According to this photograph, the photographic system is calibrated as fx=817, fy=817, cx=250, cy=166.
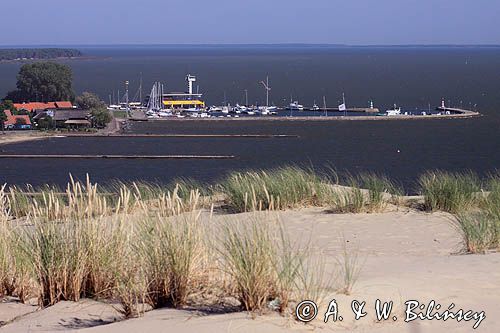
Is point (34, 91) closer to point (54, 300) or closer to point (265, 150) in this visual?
point (265, 150)

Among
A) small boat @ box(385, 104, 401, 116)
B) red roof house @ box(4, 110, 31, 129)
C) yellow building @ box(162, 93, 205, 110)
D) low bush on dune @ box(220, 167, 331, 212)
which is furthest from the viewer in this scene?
yellow building @ box(162, 93, 205, 110)

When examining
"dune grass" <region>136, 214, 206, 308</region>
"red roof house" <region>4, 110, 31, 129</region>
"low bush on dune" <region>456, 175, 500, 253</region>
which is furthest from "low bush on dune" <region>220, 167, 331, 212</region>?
"red roof house" <region>4, 110, 31, 129</region>

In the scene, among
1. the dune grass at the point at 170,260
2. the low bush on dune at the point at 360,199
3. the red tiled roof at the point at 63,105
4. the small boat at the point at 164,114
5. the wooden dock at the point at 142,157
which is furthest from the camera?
the small boat at the point at 164,114

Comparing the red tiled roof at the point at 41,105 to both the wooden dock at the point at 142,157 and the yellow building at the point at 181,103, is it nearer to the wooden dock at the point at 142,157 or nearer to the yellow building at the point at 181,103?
the yellow building at the point at 181,103

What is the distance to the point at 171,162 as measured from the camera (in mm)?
48594

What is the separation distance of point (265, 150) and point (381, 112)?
3211 centimetres

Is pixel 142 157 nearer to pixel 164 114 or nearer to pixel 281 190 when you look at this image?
pixel 164 114

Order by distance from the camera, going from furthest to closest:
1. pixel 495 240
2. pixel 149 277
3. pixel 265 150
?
1. pixel 265 150
2. pixel 495 240
3. pixel 149 277

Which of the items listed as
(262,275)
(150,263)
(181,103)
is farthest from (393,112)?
(262,275)

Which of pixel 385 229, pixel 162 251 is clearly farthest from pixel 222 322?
pixel 385 229

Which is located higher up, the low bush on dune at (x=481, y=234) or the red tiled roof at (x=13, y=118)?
the low bush on dune at (x=481, y=234)

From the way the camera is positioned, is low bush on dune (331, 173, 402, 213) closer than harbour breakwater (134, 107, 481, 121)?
Yes

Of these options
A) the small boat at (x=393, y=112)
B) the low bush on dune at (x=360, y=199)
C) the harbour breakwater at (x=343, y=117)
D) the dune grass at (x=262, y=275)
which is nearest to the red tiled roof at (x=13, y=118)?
the harbour breakwater at (x=343, y=117)

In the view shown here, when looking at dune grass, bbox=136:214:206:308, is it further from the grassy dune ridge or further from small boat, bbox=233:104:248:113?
small boat, bbox=233:104:248:113
